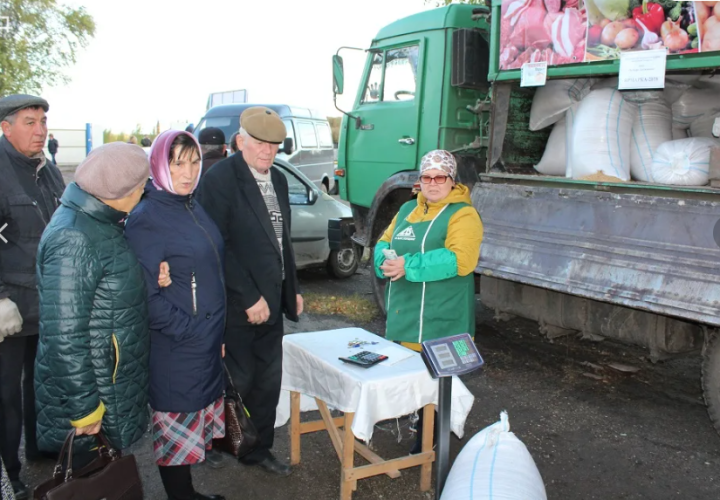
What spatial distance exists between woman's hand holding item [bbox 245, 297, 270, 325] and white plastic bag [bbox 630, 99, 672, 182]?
2.43 metres

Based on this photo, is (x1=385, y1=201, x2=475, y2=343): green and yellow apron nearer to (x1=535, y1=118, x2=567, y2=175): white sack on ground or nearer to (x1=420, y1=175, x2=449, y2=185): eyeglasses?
(x1=420, y1=175, x2=449, y2=185): eyeglasses

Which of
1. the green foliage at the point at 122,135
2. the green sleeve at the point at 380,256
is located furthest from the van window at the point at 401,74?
the green foliage at the point at 122,135

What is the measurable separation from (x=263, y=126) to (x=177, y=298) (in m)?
0.91

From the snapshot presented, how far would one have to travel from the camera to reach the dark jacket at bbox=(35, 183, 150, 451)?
2.08 metres

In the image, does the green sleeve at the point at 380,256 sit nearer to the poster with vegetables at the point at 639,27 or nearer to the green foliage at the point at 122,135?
the poster with vegetables at the point at 639,27

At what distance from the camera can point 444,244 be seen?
3.12 m

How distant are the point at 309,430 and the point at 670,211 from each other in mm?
2247

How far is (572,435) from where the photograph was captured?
3.78 m

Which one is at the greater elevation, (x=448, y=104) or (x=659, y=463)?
(x=448, y=104)

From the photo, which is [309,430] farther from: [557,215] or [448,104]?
[448,104]

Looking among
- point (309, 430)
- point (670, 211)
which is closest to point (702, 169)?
point (670, 211)

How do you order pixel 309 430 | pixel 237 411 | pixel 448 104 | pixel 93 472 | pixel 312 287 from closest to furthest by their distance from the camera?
1. pixel 93 472
2. pixel 237 411
3. pixel 309 430
4. pixel 448 104
5. pixel 312 287

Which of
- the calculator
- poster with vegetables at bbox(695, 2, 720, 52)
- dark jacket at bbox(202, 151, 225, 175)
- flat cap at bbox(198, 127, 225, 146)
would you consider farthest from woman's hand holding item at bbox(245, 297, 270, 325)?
flat cap at bbox(198, 127, 225, 146)

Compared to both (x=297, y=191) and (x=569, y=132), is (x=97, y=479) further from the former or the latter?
(x=297, y=191)
